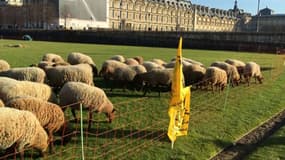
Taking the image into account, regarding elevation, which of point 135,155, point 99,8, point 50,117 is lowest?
point 135,155

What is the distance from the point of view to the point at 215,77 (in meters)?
18.4

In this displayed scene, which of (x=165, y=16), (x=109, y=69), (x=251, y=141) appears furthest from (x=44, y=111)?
(x=165, y=16)

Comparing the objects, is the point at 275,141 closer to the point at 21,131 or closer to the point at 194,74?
the point at 21,131

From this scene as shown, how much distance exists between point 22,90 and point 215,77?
1017 centimetres

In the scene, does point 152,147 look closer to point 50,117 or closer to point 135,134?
point 135,134

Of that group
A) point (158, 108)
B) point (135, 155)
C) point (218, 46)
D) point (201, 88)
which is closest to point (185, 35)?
point (218, 46)

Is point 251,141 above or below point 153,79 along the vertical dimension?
below

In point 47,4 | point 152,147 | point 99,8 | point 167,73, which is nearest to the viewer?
point 152,147

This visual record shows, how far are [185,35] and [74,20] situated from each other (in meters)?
57.0

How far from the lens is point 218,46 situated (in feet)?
217

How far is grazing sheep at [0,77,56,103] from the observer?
10875 millimetres

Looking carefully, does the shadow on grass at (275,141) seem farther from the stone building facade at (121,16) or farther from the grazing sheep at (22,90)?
the stone building facade at (121,16)

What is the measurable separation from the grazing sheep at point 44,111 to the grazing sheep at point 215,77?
34.1 feet

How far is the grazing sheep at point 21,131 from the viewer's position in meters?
7.95
